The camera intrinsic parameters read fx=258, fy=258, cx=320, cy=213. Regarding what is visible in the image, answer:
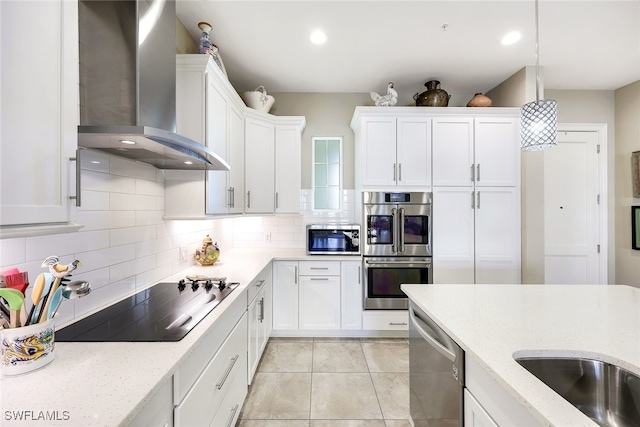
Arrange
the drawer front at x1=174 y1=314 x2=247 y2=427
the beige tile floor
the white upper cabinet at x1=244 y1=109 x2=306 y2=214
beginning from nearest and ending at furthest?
the drawer front at x1=174 y1=314 x2=247 y2=427 < the beige tile floor < the white upper cabinet at x1=244 y1=109 x2=306 y2=214

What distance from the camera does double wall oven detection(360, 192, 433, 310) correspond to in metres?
2.67

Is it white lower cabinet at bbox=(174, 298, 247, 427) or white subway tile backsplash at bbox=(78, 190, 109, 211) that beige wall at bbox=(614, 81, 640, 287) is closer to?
white lower cabinet at bbox=(174, 298, 247, 427)

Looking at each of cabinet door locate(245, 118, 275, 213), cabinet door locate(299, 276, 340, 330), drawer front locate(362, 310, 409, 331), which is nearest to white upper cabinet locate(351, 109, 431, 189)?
cabinet door locate(245, 118, 275, 213)

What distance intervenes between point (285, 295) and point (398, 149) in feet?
6.39

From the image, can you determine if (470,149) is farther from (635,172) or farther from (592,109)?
(635,172)

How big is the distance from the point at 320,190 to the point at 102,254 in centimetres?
231

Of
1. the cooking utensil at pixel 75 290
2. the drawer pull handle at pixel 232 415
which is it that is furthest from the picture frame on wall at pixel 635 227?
the cooking utensil at pixel 75 290

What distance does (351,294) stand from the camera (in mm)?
2736

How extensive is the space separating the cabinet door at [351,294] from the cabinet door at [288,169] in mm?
860

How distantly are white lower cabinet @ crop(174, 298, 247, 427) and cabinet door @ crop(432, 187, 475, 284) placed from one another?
6.61 feet

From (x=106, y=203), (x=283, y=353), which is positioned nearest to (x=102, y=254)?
(x=106, y=203)

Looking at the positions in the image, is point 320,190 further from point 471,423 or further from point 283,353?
point 471,423

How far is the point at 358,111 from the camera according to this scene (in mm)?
2727

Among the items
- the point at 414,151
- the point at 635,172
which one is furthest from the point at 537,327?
the point at 635,172
